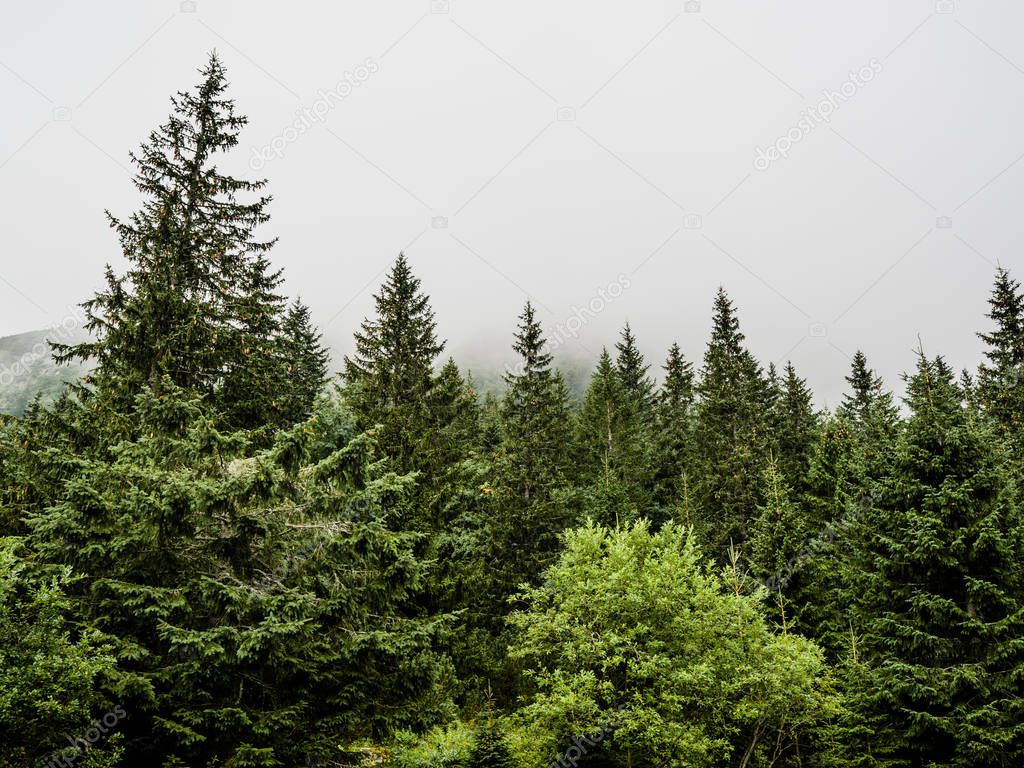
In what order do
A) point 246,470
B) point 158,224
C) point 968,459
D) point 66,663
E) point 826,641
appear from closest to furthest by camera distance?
point 66,663 < point 246,470 < point 158,224 < point 968,459 < point 826,641

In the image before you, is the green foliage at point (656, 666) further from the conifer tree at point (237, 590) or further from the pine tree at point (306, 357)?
the pine tree at point (306, 357)

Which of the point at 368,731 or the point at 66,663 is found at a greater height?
the point at 66,663

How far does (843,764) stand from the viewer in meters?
16.1

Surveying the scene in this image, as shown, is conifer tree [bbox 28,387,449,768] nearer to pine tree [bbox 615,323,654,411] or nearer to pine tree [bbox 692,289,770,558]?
pine tree [bbox 692,289,770,558]

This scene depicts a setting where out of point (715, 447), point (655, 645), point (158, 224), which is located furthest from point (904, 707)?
point (158, 224)

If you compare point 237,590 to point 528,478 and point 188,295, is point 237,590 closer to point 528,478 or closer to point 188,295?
point 188,295

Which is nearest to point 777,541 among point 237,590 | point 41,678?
point 237,590

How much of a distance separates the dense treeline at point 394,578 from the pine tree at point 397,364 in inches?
5.5

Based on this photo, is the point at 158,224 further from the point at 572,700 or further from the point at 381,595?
the point at 572,700

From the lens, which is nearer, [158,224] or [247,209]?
[158,224]

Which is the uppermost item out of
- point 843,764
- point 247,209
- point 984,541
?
point 247,209

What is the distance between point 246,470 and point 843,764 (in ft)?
62.9

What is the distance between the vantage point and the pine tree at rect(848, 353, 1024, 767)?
42.6 ft

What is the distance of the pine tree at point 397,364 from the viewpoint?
68.7ft
